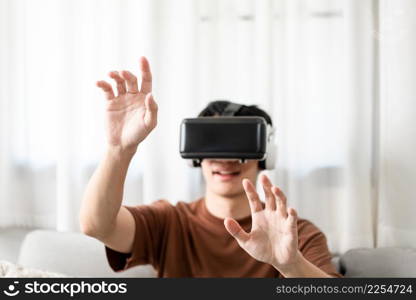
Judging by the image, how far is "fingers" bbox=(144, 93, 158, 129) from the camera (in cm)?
81

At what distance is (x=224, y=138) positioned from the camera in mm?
711

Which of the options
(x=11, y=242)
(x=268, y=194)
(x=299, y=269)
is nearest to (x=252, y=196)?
(x=268, y=194)

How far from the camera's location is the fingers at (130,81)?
0.85 meters

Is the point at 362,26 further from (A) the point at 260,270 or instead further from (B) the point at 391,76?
(A) the point at 260,270

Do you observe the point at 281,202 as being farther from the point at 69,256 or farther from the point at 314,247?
the point at 69,256

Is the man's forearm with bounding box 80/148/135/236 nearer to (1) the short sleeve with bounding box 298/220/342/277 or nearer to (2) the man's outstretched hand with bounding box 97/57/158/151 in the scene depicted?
(2) the man's outstretched hand with bounding box 97/57/158/151

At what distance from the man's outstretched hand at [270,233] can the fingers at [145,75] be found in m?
0.20

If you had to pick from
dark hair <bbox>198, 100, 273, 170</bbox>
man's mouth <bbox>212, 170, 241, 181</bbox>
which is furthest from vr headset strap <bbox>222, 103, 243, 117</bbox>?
man's mouth <bbox>212, 170, 241, 181</bbox>

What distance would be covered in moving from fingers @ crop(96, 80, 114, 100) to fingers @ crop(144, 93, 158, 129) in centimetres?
6

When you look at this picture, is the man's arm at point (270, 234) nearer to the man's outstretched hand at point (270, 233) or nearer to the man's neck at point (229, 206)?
the man's outstretched hand at point (270, 233)

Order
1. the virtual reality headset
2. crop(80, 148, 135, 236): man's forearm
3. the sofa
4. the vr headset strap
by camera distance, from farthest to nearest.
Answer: the sofa
the vr headset strap
crop(80, 148, 135, 236): man's forearm
the virtual reality headset

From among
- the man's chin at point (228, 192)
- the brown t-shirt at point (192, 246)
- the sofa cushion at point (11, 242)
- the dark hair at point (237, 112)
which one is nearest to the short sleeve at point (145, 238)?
the brown t-shirt at point (192, 246)

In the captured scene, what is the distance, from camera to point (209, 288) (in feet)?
2.72

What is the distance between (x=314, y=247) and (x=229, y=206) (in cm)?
17
